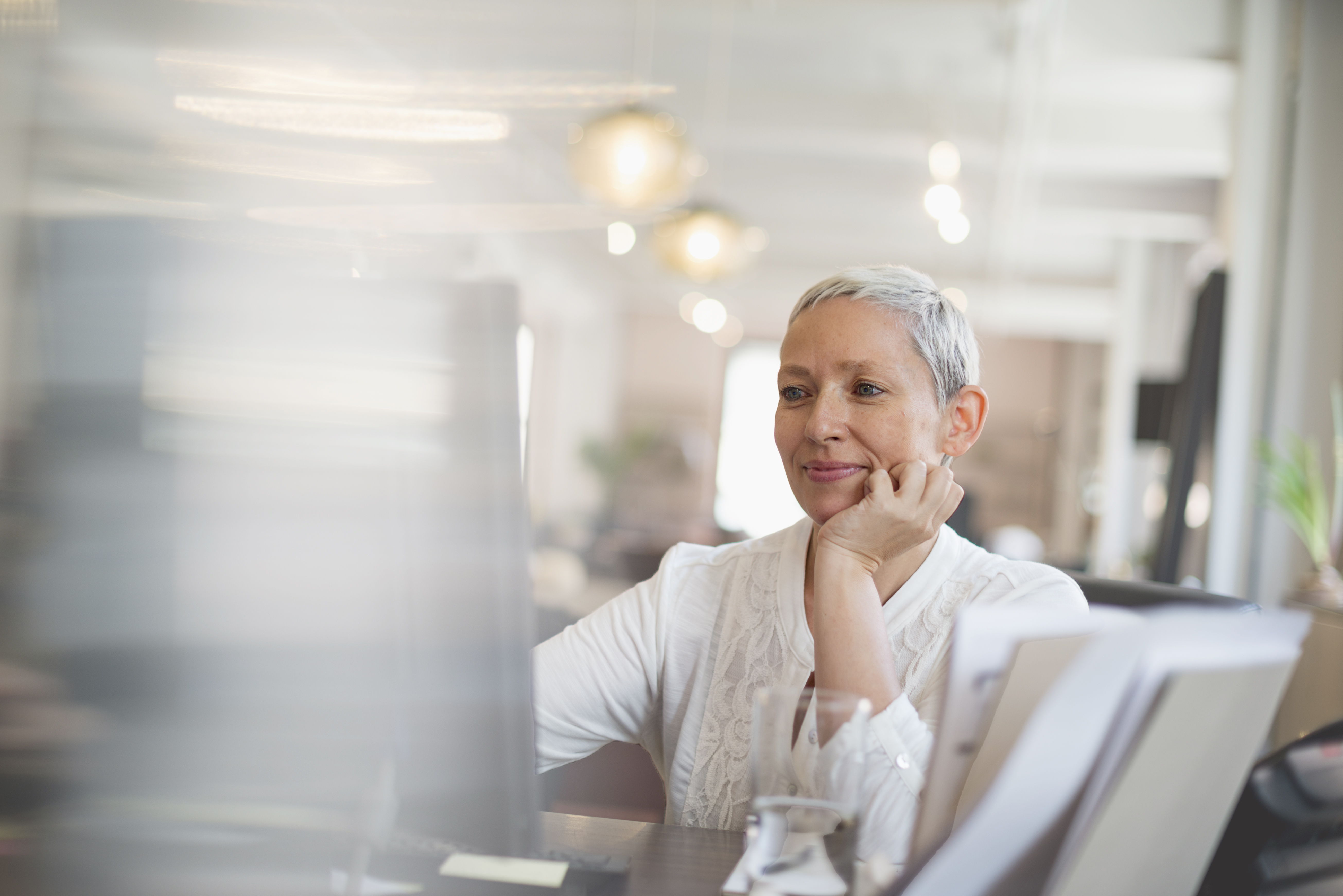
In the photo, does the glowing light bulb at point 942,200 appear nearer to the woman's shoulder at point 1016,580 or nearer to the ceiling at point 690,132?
the ceiling at point 690,132

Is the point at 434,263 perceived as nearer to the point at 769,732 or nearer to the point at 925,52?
the point at 769,732

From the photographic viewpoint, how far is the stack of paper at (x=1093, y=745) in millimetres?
578

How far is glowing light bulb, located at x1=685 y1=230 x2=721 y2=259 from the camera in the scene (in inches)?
191

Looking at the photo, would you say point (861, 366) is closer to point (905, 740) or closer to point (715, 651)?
point (715, 651)

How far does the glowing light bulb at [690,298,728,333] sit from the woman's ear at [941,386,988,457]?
9.40 meters

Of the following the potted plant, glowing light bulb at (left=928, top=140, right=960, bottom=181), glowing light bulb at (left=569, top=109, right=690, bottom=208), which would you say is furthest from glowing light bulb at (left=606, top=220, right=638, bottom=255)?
the potted plant

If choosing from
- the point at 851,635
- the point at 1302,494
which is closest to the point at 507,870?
the point at 851,635

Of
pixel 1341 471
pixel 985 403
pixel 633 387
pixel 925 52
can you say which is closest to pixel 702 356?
pixel 633 387

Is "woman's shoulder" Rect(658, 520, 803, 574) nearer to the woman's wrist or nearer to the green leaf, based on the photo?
the woman's wrist

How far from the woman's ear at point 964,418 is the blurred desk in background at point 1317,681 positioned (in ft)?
6.61

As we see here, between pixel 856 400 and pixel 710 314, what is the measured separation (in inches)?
403

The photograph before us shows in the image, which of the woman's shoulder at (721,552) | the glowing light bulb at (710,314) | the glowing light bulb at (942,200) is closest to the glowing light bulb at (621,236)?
the glowing light bulb at (710,314)

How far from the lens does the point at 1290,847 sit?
0.89m

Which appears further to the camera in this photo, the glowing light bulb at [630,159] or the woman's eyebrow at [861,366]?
the glowing light bulb at [630,159]
